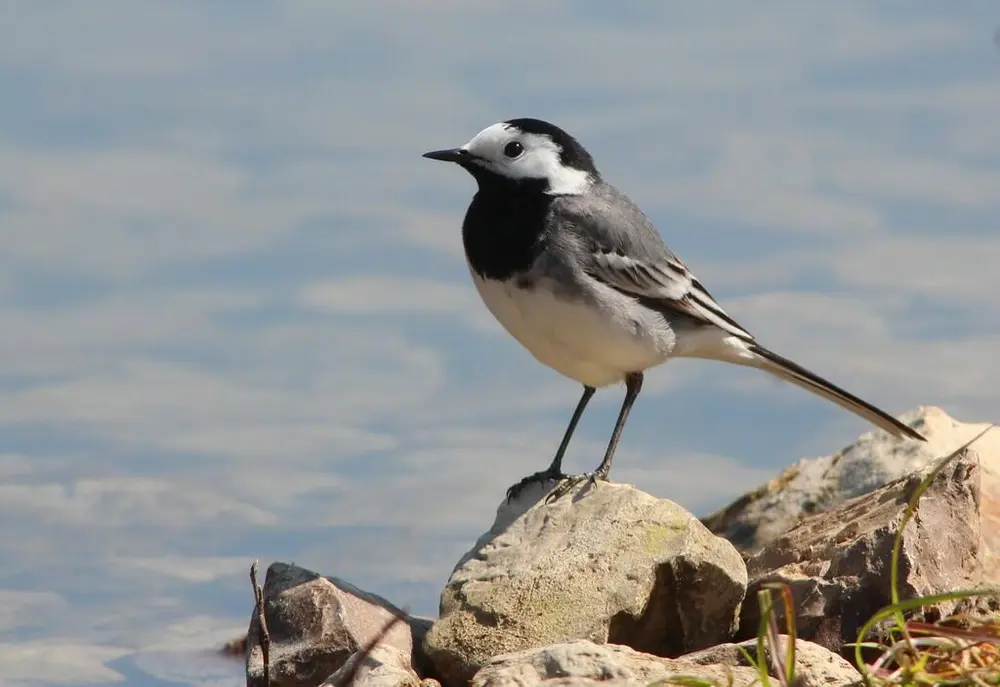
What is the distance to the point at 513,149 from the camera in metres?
8.91

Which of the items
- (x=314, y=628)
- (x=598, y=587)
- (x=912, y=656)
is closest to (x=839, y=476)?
(x=598, y=587)

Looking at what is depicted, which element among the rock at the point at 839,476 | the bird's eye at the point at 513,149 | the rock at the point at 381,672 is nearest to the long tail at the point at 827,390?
the rock at the point at 839,476

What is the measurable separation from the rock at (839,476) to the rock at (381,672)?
410 centimetres

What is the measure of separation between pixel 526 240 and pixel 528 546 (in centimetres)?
206

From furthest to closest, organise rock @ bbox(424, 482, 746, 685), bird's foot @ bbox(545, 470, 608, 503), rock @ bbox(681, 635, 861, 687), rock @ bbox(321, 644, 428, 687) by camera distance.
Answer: bird's foot @ bbox(545, 470, 608, 503)
rock @ bbox(424, 482, 746, 685)
rock @ bbox(321, 644, 428, 687)
rock @ bbox(681, 635, 861, 687)

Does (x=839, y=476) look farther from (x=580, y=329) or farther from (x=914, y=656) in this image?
(x=914, y=656)

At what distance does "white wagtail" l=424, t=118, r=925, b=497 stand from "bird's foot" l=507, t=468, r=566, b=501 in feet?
0.03

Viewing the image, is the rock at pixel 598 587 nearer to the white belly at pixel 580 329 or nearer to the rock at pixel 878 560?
the rock at pixel 878 560

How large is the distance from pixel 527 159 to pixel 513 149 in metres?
0.11

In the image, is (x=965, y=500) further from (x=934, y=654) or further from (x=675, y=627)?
(x=934, y=654)

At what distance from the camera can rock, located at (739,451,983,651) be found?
6.94 metres

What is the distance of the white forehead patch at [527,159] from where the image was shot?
29.0 ft

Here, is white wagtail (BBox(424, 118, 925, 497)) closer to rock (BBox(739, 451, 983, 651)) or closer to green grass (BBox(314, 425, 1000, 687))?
rock (BBox(739, 451, 983, 651))

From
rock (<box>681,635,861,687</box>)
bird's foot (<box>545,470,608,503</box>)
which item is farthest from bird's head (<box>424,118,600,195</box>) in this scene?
rock (<box>681,635,861,687</box>)
